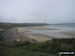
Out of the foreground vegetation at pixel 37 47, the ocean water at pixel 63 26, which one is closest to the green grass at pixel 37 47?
the foreground vegetation at pixel 37 47

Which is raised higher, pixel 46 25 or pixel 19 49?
pixel 46 25

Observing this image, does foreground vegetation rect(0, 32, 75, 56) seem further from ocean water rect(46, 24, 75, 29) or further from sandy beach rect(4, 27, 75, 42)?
ocean water rect(46, 24, 75, 29)

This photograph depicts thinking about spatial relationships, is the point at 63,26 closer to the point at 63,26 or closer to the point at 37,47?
the point at 63,26

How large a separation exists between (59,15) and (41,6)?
33 cm

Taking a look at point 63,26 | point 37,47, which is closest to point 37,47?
point 37,47

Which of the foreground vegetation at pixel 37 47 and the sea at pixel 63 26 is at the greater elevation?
the sea at pixel 63 26

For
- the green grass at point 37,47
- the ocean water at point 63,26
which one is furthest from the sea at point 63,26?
the green grass at point 37,47

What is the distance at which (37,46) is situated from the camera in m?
1.91

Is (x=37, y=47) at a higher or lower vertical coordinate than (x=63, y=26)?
lower

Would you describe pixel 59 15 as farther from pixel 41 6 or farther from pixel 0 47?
pixel 0 47

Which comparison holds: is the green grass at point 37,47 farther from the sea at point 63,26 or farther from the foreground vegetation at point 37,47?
the sea at point 63,26

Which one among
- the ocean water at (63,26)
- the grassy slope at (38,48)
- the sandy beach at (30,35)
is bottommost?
the grassy slope at (38,48)

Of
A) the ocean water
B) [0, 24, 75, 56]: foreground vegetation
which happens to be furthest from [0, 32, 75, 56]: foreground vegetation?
the ocean water

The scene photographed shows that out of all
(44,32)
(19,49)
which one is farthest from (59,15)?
(19,49)
